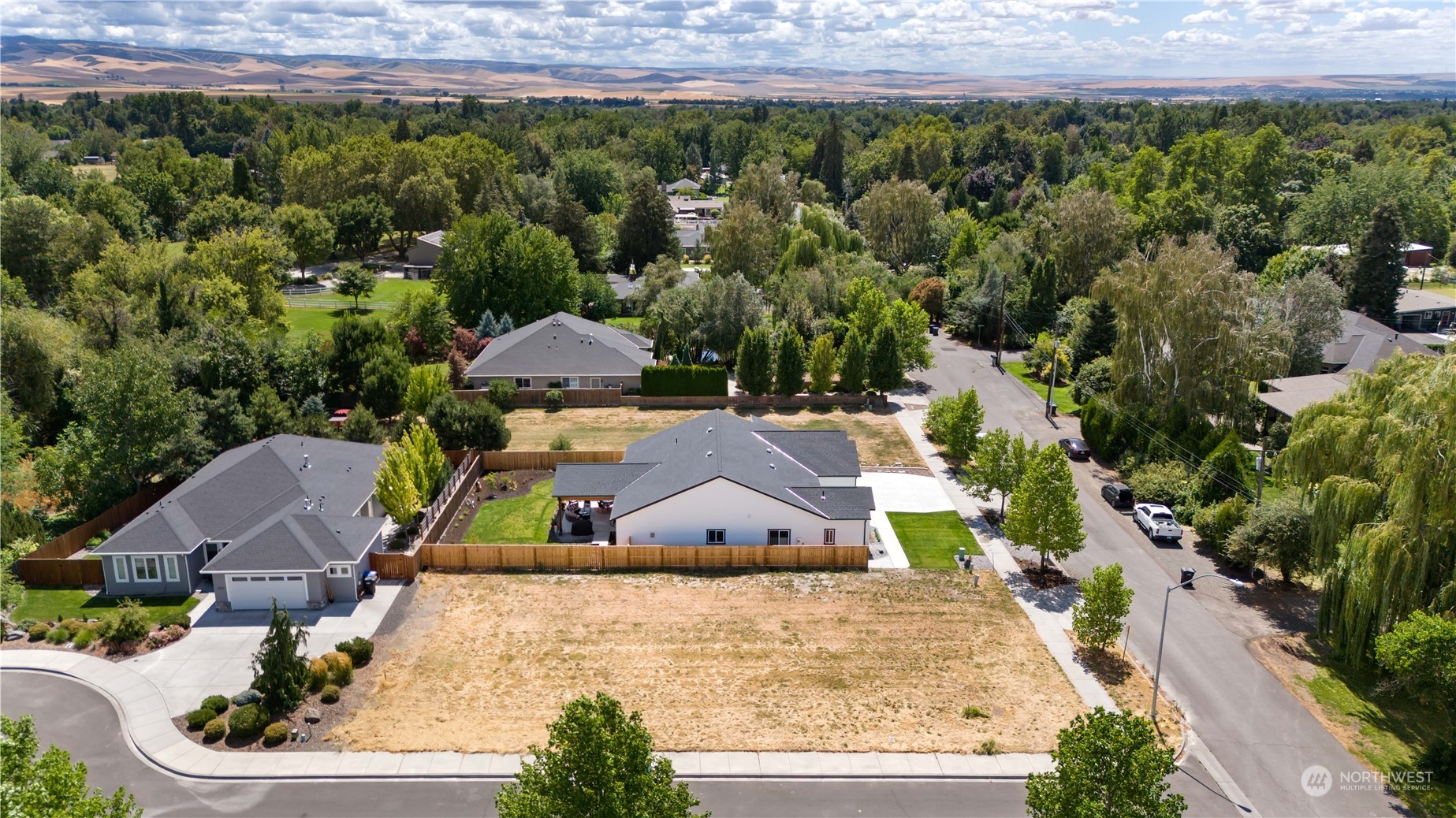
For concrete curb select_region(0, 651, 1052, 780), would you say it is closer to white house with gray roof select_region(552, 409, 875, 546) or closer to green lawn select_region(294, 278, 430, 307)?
white house with gray roof select_region(552, 409, 875, 546)

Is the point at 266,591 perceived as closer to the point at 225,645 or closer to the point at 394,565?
the point at 225,645

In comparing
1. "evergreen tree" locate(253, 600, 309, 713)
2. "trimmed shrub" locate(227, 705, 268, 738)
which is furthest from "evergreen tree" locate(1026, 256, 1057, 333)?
"trimmed shrub" locate(227, 705, 268, 738)

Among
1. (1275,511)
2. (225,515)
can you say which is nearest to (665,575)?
(225,515)

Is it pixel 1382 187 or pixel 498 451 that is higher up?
pixel 1382 187

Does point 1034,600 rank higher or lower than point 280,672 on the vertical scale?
lower

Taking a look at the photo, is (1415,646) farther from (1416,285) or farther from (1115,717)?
(1416,285)

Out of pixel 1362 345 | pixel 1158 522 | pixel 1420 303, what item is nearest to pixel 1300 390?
pixel 1362 345

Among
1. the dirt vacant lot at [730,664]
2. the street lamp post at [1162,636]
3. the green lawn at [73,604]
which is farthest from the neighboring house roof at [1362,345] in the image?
the green lawn at [73,604]
